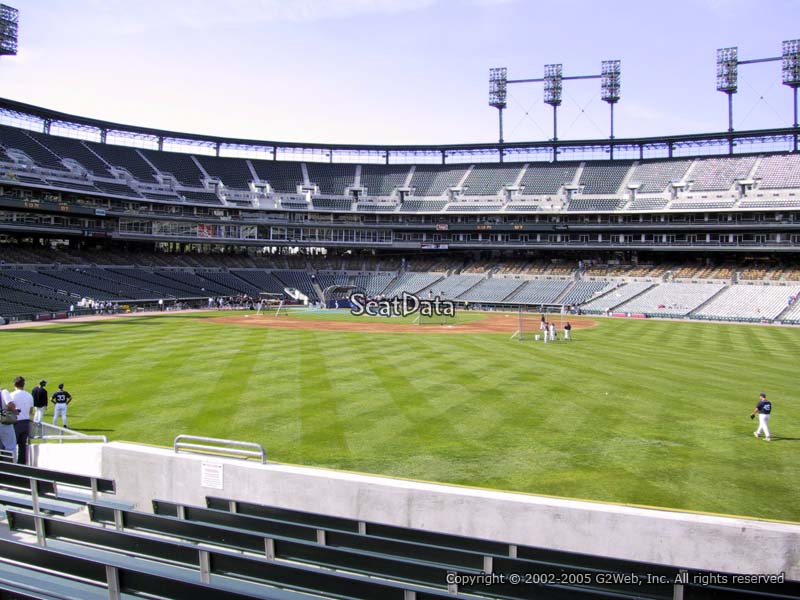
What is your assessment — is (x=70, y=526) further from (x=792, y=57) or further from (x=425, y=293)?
(x=792, y=57)

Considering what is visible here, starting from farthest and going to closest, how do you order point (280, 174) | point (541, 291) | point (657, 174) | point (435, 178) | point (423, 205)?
point (280, 174), point (435, 178), point (423, 205), point (657, 174), point (541, 291)

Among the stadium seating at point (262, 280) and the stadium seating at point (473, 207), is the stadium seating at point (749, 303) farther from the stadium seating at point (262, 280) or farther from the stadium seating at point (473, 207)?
the stadium seating at point (262, 280)

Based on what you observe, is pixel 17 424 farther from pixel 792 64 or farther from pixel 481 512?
pixel 792 64

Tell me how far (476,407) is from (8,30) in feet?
244

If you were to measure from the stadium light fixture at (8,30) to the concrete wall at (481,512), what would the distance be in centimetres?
7511

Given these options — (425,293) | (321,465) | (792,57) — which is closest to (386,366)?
(321,465)

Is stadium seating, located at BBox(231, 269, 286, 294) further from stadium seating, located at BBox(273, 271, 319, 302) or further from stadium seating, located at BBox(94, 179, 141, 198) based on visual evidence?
stadium seating, located at BBox(94, 179, 141, 198)

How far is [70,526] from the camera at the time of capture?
6.66 m

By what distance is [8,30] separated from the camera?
6712 cm

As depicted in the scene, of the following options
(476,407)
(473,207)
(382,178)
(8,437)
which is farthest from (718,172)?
(8,437)

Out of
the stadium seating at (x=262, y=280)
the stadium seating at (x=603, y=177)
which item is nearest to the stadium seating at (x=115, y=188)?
the stadium seating at (x=262, y=280)

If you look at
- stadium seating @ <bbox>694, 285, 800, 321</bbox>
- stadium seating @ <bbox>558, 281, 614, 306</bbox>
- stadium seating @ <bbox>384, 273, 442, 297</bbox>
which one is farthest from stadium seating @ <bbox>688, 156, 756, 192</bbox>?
stadium seating @ <bbox>384, 273, 442, 297</bbox>
